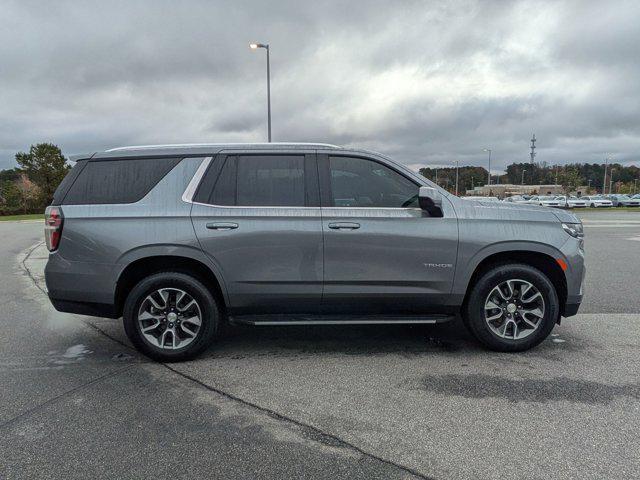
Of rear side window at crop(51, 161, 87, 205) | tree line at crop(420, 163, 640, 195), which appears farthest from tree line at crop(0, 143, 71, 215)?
tree line at crop(420, 163, 640, 195)

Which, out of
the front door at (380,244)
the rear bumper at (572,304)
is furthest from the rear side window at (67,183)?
the rear bumper at (572,304)

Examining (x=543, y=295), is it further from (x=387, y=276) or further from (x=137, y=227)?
(x=137, y=227)

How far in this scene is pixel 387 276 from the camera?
13.7ft

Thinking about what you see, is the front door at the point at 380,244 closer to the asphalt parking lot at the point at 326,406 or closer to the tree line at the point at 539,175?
the asphalt parking lot at the point at 326,406

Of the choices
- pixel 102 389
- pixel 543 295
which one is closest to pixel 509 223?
pixel 543 295

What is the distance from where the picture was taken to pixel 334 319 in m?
4.19

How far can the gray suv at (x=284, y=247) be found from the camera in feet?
13.5

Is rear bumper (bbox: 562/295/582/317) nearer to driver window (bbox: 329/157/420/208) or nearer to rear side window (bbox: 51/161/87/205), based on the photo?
driver window (bbox: 329/157/420/208)

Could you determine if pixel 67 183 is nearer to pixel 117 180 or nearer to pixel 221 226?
pixel 117 180

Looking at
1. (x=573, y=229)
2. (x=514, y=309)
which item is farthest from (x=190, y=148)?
(x=573, y=229)

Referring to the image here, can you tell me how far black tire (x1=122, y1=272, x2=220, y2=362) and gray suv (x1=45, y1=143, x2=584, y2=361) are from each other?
13 millimetres

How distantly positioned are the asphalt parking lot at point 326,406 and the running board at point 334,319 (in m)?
0.38

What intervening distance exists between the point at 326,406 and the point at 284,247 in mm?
1431

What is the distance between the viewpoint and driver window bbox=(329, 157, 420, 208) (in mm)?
4242
